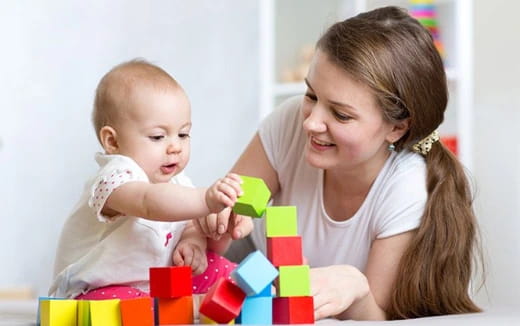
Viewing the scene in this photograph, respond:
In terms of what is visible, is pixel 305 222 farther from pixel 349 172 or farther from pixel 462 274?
pixel 462 274

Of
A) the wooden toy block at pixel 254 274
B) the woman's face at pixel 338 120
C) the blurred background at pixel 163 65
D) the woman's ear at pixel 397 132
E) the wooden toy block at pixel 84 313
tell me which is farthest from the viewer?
the blurred background at pixel 163 65

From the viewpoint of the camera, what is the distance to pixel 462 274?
181 cm

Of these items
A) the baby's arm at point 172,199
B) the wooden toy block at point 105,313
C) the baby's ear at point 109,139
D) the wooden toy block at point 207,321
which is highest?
the baby's ear at point 109,139

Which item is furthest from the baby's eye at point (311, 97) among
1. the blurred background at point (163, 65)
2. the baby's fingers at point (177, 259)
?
the blurred background at point (163, 65)

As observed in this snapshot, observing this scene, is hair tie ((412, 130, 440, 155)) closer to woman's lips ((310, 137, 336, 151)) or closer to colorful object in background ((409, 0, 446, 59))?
woman's lips ((310, 137, 336, 151))

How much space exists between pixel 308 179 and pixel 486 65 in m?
1.92

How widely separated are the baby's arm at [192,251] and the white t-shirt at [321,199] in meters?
0.40

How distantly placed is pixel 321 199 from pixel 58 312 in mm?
821

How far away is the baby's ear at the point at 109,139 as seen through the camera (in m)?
1.53

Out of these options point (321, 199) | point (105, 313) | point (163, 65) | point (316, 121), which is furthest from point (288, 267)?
point (163, 65)

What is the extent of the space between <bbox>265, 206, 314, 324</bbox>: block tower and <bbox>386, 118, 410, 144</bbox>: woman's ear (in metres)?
0.61

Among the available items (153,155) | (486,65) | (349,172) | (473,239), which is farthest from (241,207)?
(486,65)

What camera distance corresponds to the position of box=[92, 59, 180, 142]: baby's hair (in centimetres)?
152

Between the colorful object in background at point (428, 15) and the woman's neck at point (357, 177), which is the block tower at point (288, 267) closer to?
the woman's neck at point (357, 177)
